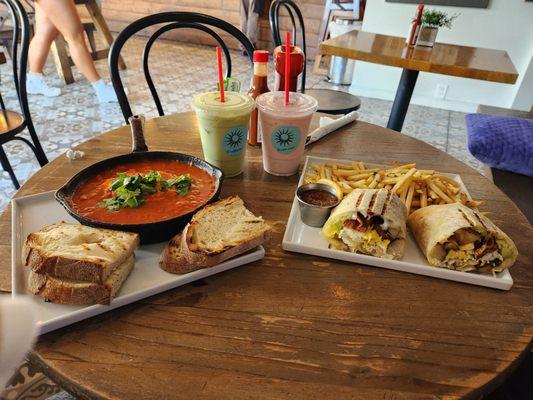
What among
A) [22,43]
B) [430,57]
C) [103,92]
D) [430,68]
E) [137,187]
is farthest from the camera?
[103,92]

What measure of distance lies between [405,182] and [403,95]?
1.93m

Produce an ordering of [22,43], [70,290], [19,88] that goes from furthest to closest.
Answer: [19,88] → [22,43] → [70,290]

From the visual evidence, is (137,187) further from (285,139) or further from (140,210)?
(285,139)

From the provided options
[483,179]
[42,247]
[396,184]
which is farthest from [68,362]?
[483,179]

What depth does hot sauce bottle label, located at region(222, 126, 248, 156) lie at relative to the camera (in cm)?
119

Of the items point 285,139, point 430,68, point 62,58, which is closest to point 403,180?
point 285,139

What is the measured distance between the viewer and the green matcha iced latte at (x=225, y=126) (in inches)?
45.2

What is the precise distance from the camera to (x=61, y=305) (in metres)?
0.72

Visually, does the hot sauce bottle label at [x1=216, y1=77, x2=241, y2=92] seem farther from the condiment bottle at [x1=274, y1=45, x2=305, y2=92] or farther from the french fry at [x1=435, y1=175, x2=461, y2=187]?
the french fry at [x1=435, y1=175, x2=461, y2=187]

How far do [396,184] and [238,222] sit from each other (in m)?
0.52

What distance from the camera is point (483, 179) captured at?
1.32 m

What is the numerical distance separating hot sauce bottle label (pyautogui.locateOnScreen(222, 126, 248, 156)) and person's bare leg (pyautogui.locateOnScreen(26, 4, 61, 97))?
13.7ft

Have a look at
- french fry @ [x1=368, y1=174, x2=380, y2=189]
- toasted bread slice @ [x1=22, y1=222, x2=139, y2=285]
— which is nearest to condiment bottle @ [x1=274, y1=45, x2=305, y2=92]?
french fry @ [x1=368, y1=174, x2=380, y2=189]

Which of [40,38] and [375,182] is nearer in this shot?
[375,182]
